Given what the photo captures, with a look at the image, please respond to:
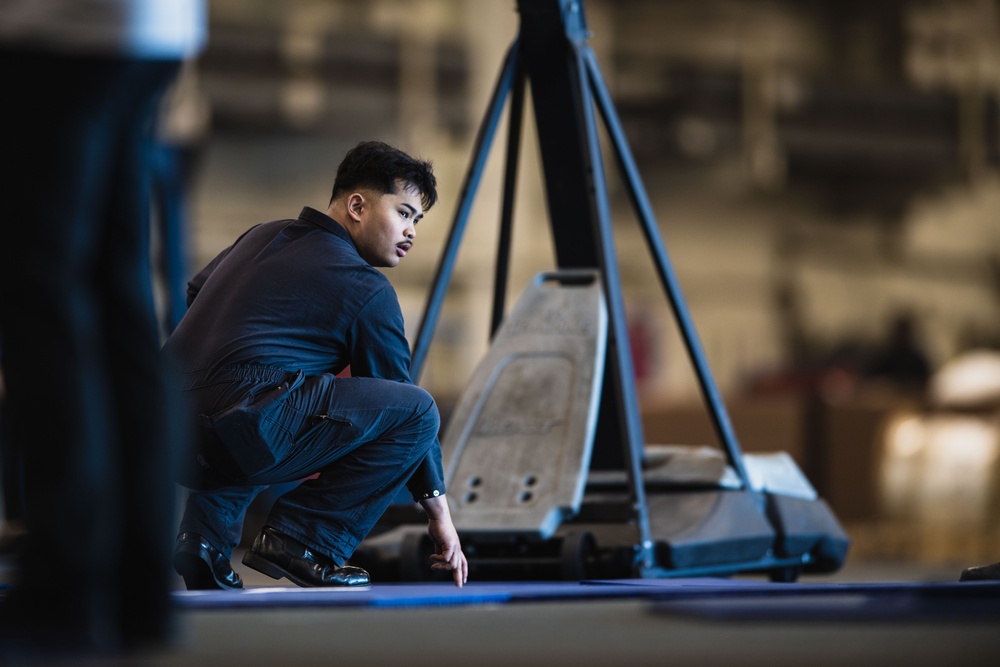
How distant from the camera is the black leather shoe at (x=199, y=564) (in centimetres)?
322

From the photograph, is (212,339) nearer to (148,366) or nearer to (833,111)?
(148,366)

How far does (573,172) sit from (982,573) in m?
1.73

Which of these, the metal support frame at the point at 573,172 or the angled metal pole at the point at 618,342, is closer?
the angled metal pole at the point at 618,342

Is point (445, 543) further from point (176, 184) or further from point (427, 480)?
point (176, 184)

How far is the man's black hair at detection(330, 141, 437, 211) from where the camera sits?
330 cm

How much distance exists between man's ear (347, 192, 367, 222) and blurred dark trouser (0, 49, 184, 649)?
1.45 m

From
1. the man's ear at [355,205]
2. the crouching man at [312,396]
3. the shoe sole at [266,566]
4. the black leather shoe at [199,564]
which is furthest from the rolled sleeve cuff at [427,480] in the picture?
the man's ear at [355,205]

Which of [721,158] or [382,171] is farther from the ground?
[382,171]

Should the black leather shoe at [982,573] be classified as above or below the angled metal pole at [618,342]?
below

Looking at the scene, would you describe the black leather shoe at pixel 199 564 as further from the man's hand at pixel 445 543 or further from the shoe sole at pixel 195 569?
the man's hand at pixel 445 543

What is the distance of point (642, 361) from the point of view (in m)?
14.5

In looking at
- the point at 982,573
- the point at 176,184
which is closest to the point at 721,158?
the point at 176,184

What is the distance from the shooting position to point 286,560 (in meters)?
3.17

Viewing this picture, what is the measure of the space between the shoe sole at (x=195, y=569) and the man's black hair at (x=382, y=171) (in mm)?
860
